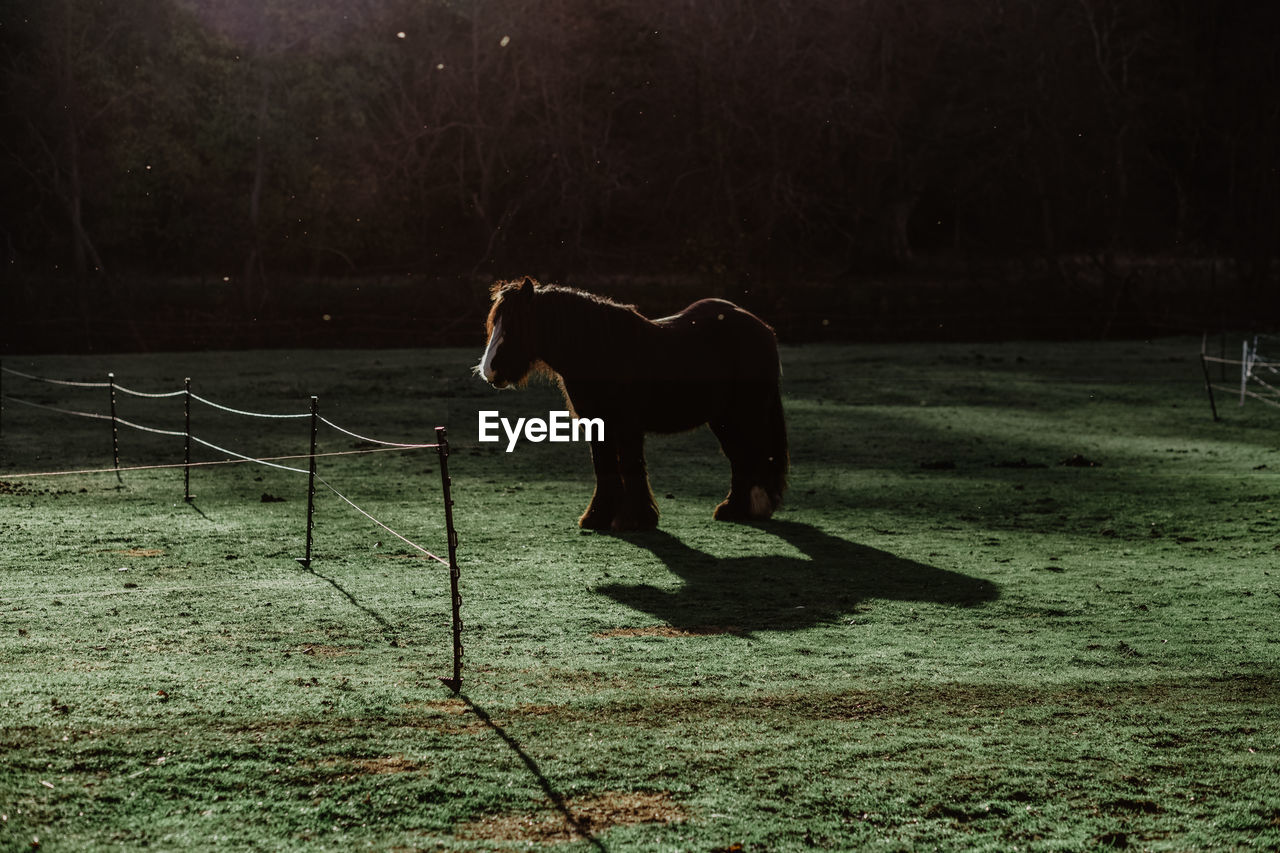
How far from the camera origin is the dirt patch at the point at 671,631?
7.36 m

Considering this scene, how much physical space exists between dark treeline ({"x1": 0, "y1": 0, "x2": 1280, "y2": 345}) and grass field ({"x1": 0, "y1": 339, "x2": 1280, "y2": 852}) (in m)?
25.2

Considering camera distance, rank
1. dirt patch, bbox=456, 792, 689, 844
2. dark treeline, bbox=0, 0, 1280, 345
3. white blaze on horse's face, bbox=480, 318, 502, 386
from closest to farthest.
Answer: dirt patch, bbox=456, 792, 689, 844, white blaze on horse's face, bbox=480, 318, 502, 386, dark treeline, bbox=0, 0, 1280, 345

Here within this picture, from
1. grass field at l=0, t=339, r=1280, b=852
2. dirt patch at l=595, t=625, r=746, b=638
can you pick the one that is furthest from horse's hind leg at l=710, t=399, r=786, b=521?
dirt patch at l=595, t=625, r=746, b=638

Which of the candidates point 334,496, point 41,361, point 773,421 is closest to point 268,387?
point 41,361

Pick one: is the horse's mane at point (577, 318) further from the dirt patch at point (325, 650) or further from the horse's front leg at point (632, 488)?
the dirt patch at point (325, 650)

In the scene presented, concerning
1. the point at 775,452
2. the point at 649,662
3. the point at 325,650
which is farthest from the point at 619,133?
the point at 649,662

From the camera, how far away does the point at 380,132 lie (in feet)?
130

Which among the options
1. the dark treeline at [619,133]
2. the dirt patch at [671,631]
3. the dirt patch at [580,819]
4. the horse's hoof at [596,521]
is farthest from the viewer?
the dark treeline at [619,133]

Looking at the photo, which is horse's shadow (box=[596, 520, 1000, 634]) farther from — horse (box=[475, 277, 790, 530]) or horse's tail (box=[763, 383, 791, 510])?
horse's tail (box=[763, 383, 791, 510])

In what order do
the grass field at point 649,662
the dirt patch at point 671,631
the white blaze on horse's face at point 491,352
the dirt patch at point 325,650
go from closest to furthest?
the grass field at point 649,662 → the dirt patch at point 325,650 → the dirt patch at point 671,631 → the white blaze on horse's face at point 491,352

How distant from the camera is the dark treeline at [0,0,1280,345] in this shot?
36.9m

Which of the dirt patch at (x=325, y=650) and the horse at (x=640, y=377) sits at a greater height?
the horse at (x=640, y=377)

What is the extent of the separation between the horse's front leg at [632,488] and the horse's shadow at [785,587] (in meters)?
0.29

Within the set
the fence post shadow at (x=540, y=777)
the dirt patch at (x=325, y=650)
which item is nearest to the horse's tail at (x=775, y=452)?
the dirt patch at (x=325, y=650)
